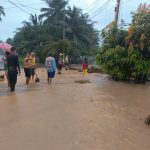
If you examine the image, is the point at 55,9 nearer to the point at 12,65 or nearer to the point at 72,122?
the point at 12,65

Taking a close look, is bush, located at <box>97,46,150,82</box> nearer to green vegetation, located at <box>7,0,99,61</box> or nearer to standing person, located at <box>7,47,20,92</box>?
standing person, located at <box>7,47,20,92</box>

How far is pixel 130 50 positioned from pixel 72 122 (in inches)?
445

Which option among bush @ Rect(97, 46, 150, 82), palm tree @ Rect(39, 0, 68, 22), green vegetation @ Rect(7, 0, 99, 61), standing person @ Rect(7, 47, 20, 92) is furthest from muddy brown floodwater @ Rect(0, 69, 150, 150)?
palm tree @ Rect(39, 0, 68, 22)

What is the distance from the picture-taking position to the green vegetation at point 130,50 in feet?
62.6

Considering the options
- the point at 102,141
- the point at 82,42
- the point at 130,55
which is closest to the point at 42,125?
the point at 102,141

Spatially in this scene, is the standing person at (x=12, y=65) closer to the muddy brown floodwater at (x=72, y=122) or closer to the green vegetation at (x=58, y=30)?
the muddy brown floodwater at (x=72, y=122)

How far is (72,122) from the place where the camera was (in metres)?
8.57

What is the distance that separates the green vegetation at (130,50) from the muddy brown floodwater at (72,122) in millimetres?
5818

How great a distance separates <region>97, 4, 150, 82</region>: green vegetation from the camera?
19.1 meters

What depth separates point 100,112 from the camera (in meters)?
10.0

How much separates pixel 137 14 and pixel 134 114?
34.9 ft

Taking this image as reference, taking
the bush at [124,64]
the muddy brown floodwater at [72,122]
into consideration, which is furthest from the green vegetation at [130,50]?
the muddy brown floodwater at [72,122]

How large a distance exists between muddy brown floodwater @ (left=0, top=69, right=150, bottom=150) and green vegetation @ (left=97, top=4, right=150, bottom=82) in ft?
19.1

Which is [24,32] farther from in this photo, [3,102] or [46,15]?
[3,102]
